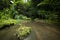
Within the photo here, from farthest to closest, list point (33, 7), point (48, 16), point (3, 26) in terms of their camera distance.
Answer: point (33, 7), point (48, 16), point (3, 26)

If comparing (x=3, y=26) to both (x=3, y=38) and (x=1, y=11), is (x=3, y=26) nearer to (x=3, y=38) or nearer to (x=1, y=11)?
(x=3, y=38)

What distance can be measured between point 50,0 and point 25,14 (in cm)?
602

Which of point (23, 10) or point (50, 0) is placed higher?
point (50, 0)

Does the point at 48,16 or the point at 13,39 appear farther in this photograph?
the point at 48,16

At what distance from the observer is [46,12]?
14.2 meters

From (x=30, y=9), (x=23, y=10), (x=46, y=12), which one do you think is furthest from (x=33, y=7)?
(x=46, y=12)

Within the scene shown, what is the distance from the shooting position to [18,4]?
778 inches

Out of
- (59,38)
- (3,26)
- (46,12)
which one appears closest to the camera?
(59,38)

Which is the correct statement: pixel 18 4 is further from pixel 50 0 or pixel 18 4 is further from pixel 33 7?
pixel 50 0

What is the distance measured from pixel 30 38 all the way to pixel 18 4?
13.4 meters

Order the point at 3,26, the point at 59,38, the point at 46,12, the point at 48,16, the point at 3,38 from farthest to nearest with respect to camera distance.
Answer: the point at 46,12 < the point at 48,16 < the point at 3,26 < the point at 3,38 < the point at 59,38

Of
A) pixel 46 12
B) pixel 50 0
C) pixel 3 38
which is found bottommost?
pixel 3 38

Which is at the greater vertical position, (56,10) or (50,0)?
(50,0)

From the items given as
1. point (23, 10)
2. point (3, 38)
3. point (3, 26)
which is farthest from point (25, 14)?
point (3, 38)
